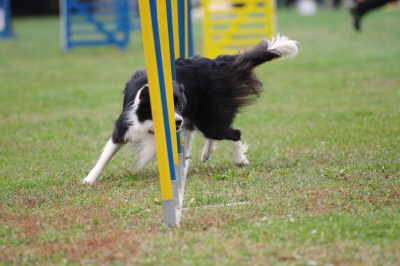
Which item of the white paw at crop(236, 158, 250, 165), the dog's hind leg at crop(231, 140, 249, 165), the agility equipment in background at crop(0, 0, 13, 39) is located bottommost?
the white paw at crop(236, 158, 250, 165)

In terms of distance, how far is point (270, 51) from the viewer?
6086mm

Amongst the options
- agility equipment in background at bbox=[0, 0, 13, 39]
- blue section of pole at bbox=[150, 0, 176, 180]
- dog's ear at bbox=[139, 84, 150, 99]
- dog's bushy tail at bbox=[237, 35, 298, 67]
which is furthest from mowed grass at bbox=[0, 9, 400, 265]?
agility equipment in background at bbox=[0, 0, 13, 39]

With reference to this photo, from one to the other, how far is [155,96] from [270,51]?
2.52m

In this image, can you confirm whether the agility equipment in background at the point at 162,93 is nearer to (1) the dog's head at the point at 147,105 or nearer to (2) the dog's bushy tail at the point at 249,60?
(1) the dog's head at the point at 147,105

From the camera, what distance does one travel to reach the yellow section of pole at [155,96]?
376cm

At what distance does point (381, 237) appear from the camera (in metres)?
3.57

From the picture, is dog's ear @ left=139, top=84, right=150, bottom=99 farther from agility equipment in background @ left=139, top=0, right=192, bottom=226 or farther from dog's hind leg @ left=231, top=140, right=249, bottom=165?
dog's hind leg @ left=231, top=140, right=249, bottom=165

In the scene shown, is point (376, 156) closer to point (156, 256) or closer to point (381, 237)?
point (381, 237)

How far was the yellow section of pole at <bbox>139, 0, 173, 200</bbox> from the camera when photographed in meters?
3.76

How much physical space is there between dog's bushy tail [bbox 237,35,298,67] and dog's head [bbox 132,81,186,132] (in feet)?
3.62

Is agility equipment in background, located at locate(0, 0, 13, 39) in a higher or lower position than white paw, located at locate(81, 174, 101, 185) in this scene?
higher

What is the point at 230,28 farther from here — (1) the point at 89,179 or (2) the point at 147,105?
(2) the point at 147,105

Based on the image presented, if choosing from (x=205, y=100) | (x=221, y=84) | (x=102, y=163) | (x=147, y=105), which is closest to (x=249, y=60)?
(x=221, y=84)

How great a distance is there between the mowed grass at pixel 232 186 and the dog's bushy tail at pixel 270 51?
1090 mm
